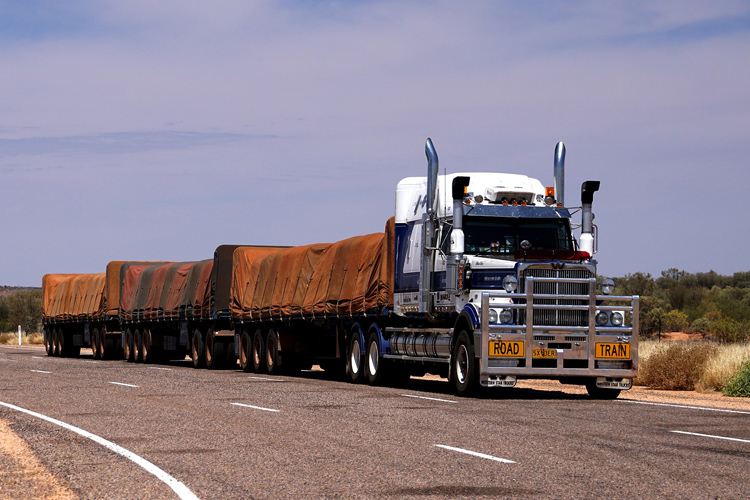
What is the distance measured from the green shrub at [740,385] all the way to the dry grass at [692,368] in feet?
2.06

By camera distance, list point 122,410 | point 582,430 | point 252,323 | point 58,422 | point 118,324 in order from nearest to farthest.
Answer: point 582,430
point 58,422
point 122,410
point 252,323
point 118,324

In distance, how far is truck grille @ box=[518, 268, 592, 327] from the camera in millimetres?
18750

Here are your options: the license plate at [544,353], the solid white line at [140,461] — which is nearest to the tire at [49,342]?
the license plate at [544,353]

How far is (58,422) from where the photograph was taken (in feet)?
48.2

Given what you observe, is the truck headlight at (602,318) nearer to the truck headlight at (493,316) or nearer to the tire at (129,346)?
the truck headlight at (493,316)

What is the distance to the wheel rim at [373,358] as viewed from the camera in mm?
23156

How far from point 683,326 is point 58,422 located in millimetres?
46254

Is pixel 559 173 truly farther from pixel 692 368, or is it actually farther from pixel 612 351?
pixel 692 368

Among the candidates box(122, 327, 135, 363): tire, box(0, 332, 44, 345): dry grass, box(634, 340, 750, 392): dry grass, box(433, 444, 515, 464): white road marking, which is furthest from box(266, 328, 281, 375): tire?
box(0, 332, 44, 345): dry grass

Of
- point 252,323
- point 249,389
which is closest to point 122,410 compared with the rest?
point 249,389

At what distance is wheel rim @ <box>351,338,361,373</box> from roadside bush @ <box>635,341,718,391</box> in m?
6.47

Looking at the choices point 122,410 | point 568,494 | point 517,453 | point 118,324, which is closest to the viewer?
point 568,494

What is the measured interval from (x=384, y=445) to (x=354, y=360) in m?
12.5

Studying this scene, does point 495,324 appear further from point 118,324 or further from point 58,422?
point 118,324
